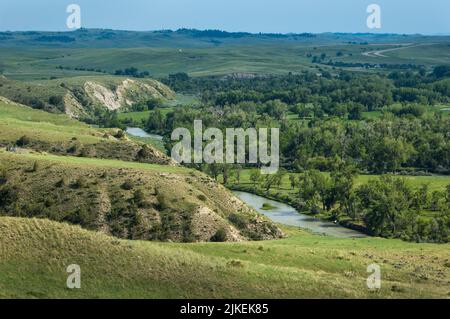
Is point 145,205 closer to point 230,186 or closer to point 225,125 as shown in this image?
point 230,186

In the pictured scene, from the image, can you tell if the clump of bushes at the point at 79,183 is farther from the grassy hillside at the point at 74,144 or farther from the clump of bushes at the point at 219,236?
the grassy hillside at the point at 74,144

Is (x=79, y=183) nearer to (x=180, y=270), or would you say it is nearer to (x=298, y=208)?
(x=180, y=270)

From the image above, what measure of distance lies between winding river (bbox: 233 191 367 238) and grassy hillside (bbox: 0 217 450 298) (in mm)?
34278

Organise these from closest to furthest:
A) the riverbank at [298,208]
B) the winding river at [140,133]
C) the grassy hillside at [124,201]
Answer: the grassy hillside at [124,201], the riverbank at [298,208], the winding river at [140,133]

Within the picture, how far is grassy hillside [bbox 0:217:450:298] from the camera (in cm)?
4853

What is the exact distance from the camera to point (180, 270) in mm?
51250

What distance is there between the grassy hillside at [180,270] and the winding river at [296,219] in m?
34.3

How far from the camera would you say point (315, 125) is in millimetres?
190125

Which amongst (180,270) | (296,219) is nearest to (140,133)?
(296,219)

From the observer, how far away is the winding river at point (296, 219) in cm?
9512

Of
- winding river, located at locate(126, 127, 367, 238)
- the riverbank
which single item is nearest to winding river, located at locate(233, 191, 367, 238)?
winding river, located at locate(126, 127, 367, 238)

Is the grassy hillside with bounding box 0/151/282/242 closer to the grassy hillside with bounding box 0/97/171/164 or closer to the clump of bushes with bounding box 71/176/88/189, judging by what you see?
the clump of bushes with bounding box 71/176/88/189

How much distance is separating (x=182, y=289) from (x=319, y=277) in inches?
401

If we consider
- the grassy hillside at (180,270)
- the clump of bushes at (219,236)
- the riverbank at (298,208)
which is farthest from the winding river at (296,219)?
the grassy hillside at (180,270)
